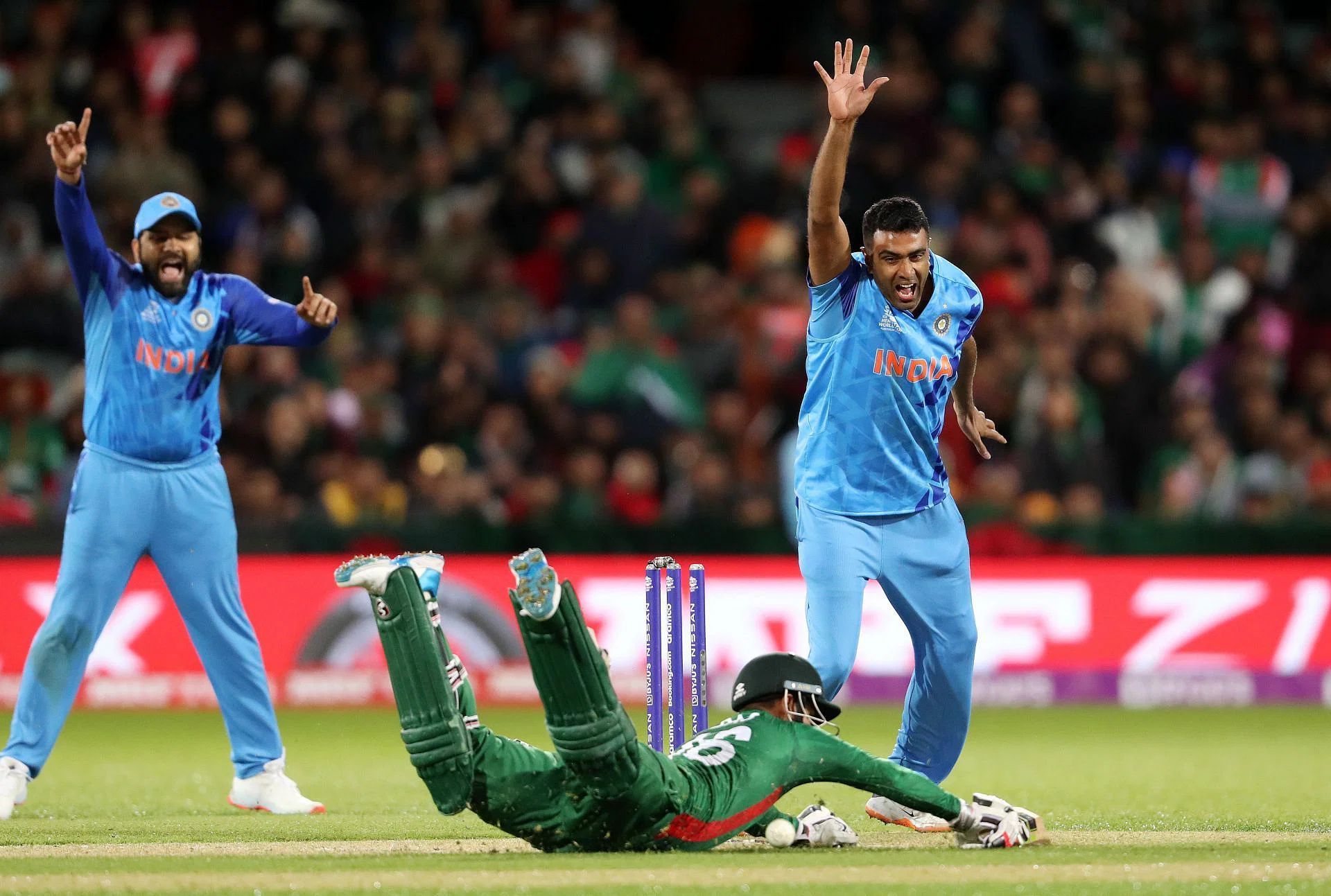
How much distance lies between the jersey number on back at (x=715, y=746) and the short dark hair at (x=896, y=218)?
6.15 feet

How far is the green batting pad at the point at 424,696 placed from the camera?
6105 millimetres

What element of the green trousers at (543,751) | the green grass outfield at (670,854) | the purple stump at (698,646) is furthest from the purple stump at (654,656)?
the green trousers at (543,751)

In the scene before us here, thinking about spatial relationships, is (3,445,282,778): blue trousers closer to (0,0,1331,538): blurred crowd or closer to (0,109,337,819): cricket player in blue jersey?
(0,109,337,819): cricket player in blue jersey

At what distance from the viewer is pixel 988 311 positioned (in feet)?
52.7

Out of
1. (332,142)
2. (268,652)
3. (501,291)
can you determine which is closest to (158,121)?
(332,142)

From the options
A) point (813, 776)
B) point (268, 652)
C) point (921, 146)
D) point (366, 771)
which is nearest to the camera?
point (813, 776)

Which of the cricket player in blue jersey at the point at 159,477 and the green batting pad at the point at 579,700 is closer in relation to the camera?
the green batting pad at the point at 579,700

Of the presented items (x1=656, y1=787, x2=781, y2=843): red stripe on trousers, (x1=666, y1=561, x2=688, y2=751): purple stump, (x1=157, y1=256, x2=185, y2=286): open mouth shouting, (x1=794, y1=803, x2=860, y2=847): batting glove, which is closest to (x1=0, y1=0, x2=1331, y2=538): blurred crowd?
(x1=157, y1=256, x2=185, y2=286): open mouth shouting

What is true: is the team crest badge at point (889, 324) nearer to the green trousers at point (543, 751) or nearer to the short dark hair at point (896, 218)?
the short dark hair at point (896, 218)

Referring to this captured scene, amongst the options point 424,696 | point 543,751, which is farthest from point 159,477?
point 543,751

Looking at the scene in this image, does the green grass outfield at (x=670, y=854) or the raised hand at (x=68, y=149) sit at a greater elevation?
the raised hand at (x=68, y=149)

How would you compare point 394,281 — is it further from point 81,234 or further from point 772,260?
point 81,234

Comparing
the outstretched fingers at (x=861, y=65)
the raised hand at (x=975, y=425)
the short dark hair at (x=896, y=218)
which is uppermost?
the outstretched fingers at (x=861, y=65)

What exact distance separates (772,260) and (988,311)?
71.6 inches
